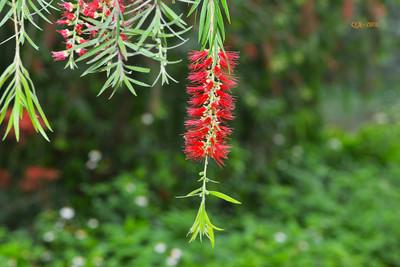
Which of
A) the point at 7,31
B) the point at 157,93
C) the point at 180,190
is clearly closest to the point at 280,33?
the point at 157,93

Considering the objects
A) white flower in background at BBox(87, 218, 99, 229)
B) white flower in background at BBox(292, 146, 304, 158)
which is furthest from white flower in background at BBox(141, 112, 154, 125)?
white flower in background at BBox(292, 146, 304, 158)

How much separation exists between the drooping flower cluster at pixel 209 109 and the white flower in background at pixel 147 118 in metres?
2.99

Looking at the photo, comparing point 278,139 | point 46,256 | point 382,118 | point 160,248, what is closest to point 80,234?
point 46,256

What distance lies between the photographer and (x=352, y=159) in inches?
221

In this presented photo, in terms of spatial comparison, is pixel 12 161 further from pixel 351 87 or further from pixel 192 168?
pixel 351 87

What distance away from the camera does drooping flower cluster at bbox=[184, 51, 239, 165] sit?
711 mm

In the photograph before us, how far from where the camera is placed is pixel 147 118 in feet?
12.4

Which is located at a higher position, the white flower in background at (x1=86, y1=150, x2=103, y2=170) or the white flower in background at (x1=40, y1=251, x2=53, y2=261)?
the white flower in background at (x1=86, y1=150, x2=103, y2=170)

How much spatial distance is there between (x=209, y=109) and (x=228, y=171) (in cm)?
355

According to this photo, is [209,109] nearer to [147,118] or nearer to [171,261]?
[171,261]

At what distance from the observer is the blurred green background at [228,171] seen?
11.2 feet

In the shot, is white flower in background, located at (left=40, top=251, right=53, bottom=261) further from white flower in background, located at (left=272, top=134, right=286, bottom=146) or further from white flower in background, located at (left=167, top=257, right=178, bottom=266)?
white flower in background, located at (left=272, top=134, right=286, bottom=146)

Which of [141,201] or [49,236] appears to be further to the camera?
[141,201]

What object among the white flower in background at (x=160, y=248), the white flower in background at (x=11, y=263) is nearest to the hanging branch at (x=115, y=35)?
the white flower in background at (x=11, y=263)
